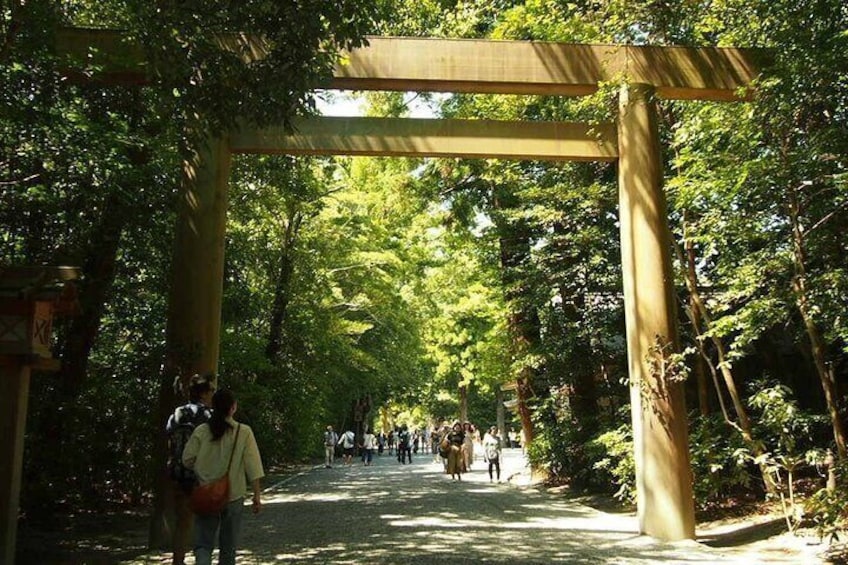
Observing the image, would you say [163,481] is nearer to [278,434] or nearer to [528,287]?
[528,287]

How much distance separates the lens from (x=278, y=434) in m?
18.1

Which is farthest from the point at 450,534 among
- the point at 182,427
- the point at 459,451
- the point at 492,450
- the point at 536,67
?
the point at 459,451

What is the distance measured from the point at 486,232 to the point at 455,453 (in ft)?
19.7

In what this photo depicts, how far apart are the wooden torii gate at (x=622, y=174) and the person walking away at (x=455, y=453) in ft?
33.7

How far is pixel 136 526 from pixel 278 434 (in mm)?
8270

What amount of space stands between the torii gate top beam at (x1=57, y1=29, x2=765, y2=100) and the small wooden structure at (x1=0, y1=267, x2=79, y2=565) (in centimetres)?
398

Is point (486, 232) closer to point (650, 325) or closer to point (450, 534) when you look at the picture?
point (650, 325)

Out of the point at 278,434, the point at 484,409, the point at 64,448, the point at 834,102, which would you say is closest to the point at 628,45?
the point at 834,102

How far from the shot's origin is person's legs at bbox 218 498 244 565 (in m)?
4.97

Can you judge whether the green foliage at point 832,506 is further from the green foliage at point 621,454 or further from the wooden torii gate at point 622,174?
the green foliage at point 621,454

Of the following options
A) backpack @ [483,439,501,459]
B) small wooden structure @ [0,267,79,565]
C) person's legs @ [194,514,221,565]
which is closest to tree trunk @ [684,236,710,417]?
person's legs @ [194,514,221,565]

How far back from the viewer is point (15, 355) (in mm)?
6289

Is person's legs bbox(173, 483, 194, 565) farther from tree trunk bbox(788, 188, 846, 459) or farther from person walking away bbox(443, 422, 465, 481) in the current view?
person walking away bbox(443, 422, 465, 481)

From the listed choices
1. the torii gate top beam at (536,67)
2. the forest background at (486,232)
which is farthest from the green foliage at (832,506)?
the torii gate top beam at (536,67)
